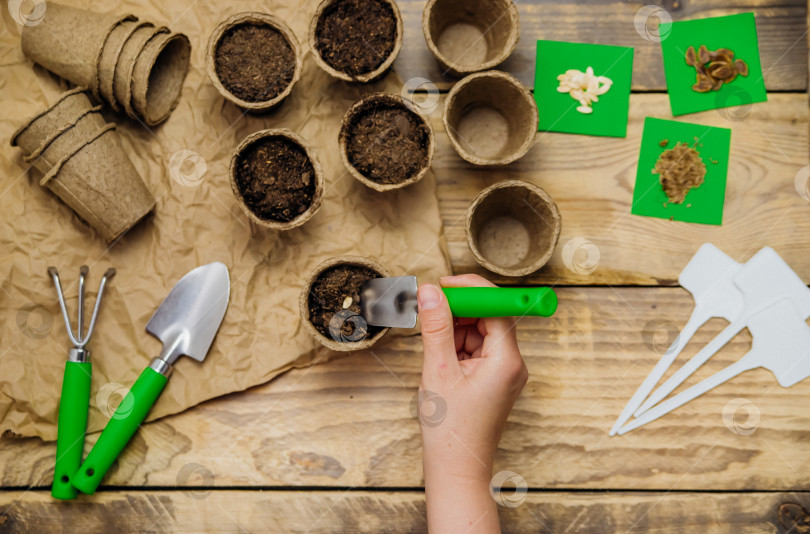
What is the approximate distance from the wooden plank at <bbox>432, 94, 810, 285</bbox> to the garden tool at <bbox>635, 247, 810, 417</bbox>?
3cm

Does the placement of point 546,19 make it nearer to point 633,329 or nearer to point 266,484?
point 633,329

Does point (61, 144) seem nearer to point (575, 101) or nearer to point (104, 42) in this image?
point (104, 42)

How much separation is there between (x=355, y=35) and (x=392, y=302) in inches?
18.0

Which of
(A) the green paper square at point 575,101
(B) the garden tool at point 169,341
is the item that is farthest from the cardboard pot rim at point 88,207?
(A) the green paper square at point 575,101

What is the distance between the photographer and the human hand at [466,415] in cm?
82

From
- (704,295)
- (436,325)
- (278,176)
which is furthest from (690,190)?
(278,176)

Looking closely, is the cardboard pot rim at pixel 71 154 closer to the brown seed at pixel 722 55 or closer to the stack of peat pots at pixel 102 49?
the stack of peat pots at pixel 102 49

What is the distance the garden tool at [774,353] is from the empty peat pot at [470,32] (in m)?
0.64

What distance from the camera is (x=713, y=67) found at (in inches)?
40.2

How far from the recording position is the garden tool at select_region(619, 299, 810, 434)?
973mm

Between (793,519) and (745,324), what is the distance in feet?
1.10

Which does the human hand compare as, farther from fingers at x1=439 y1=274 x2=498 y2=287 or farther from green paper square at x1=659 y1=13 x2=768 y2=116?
green paper square at x1=659 y1=13 x2=768 y2=116

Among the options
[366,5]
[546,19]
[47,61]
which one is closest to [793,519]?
[546,19]

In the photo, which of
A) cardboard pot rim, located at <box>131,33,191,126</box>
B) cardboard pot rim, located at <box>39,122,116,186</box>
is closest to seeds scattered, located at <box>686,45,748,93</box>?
cardboard pot rim, located at <box>131,33,191,126</box>
